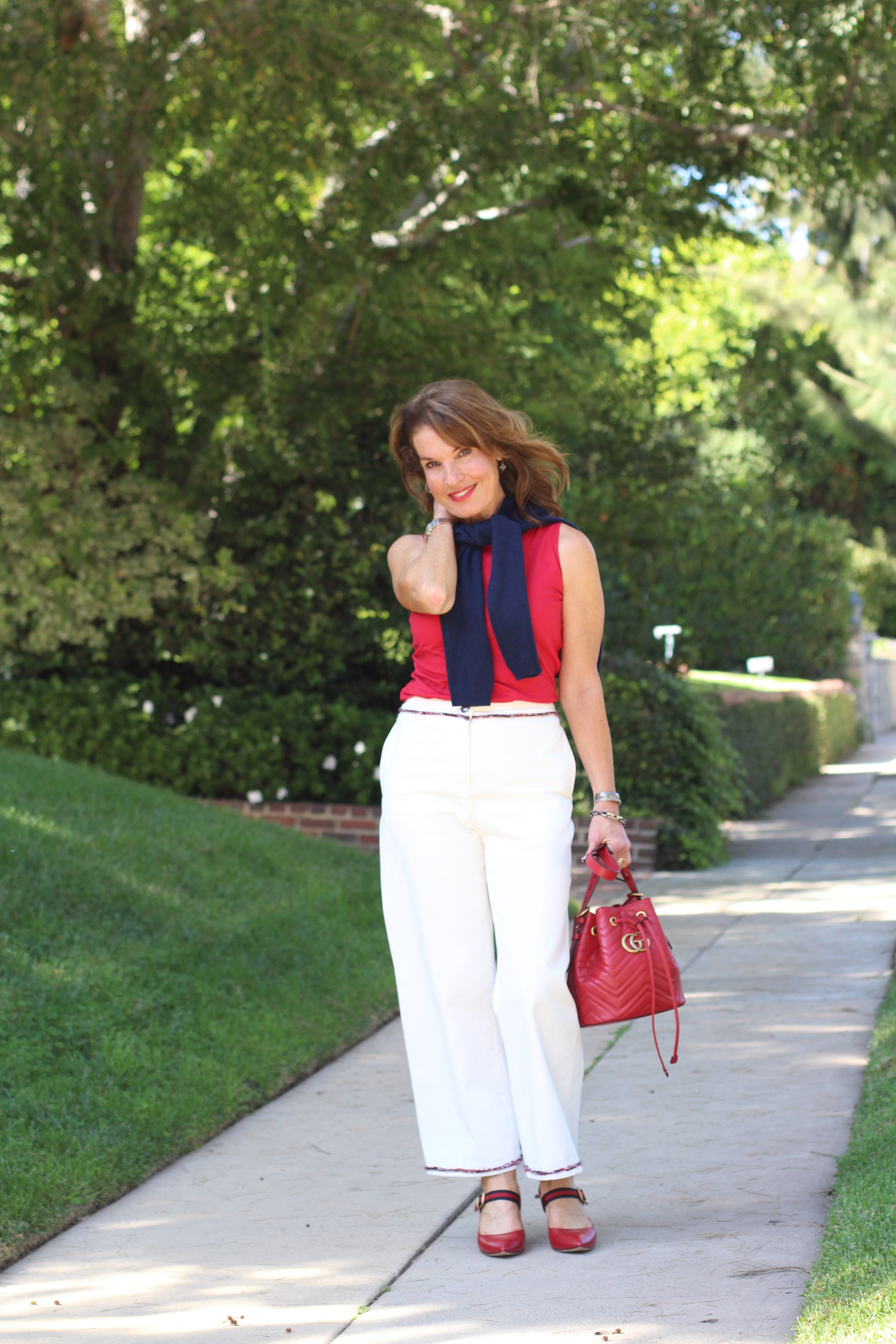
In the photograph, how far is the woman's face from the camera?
3400 millimetres

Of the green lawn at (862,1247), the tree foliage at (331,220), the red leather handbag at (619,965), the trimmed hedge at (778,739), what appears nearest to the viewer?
the green lawn at (862,1247)

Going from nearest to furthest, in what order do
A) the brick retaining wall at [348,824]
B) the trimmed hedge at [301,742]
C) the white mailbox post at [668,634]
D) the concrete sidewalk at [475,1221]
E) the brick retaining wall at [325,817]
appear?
the concrete sidewalk at [475,1221] → the brick retaining wall at [348,824] → the trimmed hedge at [301,742] → the brick retaining wall at [325,817] → the white mailbox post at [668,634]

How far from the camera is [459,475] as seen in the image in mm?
3412

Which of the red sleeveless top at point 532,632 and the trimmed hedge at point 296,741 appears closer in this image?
the red sleeveless top at point 532,632

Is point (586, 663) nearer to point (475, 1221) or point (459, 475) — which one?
point (459, 475)

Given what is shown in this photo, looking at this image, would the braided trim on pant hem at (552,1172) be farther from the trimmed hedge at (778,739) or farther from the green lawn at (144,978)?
the trimmed hedge at (778,739)

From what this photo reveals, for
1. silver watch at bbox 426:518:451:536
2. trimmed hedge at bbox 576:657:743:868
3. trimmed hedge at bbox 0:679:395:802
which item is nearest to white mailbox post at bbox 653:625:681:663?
trimmed hedge at bbox 576:657:743:868

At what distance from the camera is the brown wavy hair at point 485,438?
3.37 m

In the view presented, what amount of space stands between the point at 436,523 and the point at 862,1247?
73.5 inches

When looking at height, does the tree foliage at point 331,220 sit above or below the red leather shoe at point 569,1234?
above

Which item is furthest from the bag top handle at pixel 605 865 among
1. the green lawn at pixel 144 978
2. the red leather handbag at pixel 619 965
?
the green lawn at pixel 144 978

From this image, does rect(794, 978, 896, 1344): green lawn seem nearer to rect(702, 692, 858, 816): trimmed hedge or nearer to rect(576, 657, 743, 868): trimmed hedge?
rect(576, 657, 743, 868): trimmed hedge

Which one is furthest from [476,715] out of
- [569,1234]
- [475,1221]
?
[475,1221]

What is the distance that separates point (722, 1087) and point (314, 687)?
5.98 m
